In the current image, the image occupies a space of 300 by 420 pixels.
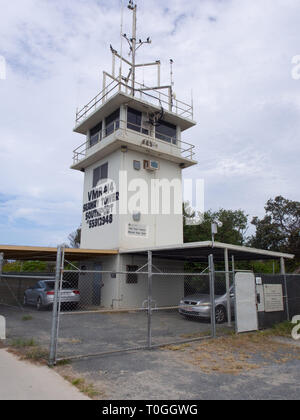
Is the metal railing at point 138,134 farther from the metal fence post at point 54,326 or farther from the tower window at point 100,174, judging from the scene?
the metal fence post at point 54,326

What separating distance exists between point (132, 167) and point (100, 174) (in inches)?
100

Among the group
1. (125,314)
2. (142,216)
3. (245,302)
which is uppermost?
(142,216)

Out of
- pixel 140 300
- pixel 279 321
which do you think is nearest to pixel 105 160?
pixel 140 300

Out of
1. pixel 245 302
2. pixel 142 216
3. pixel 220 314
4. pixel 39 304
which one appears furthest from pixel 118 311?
pixel 142 216

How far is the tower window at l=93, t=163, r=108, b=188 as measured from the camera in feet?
63.0

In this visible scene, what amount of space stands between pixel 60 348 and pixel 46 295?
7225mm

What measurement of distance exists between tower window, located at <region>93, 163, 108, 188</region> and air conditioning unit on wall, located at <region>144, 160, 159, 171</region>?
8.19 feet

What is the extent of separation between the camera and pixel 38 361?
6125mm

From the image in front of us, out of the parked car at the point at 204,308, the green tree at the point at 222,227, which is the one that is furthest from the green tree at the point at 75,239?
the parked car at the point at 204,308

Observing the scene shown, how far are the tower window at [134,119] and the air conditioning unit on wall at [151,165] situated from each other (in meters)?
2.10

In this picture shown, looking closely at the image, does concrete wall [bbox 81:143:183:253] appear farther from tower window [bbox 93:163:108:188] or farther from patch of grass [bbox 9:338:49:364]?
patch of grass [bbox 9:338:49:364]

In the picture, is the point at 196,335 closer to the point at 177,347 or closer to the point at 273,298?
the point at 177,347

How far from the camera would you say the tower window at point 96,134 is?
67.3 ft

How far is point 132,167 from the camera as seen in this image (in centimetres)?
1825
